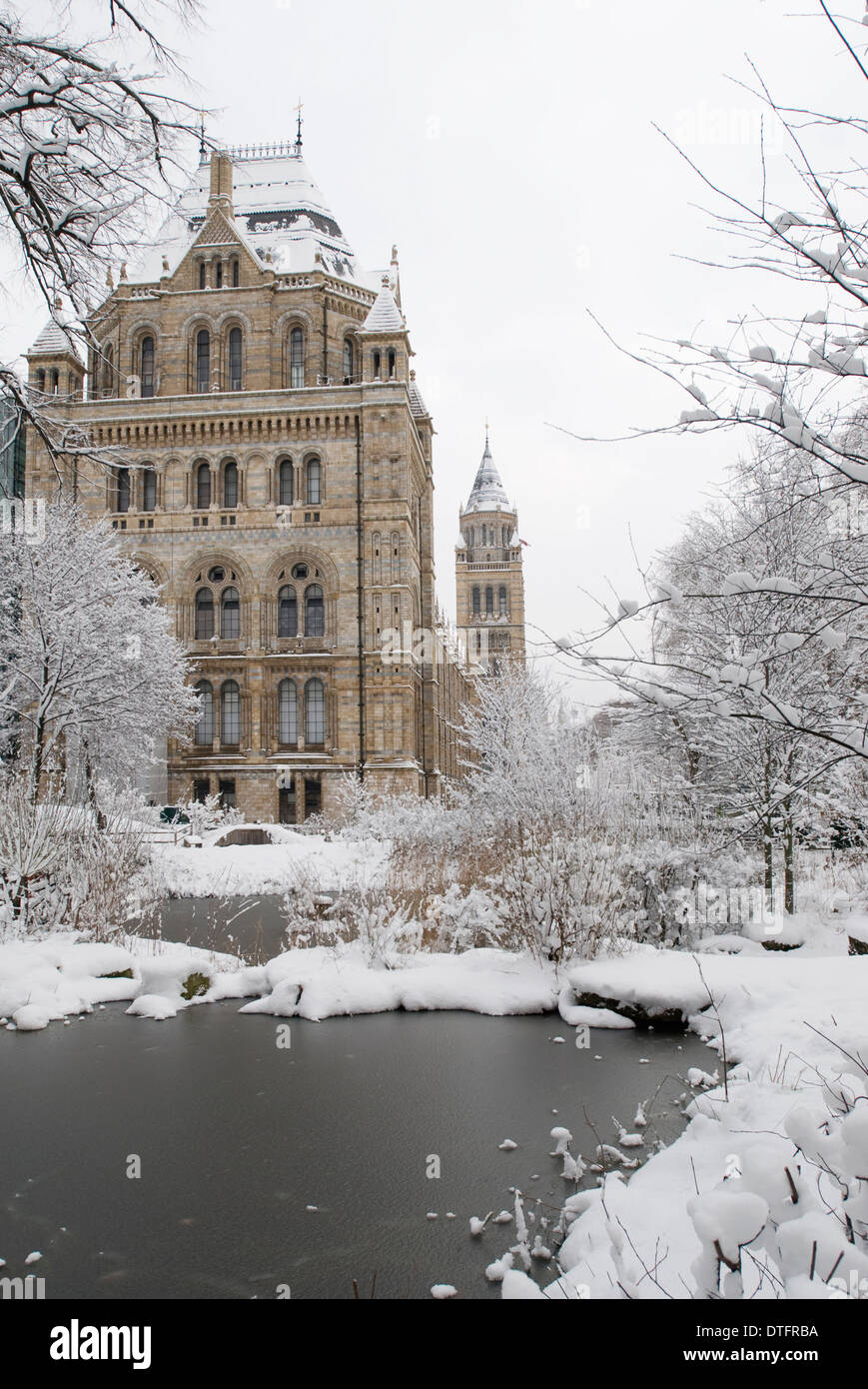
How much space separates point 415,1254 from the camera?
4.23 m

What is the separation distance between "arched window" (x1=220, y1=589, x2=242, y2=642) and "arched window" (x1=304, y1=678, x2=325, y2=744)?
3.97m

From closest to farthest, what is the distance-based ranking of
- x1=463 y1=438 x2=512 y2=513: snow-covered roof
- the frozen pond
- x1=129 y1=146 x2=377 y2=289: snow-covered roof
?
the frozen pond → x1=129 y1=146 x2=377 y2=289: snow-covered roof → x1=463 y1=438 x2=512 y2=513: snow-covered roof

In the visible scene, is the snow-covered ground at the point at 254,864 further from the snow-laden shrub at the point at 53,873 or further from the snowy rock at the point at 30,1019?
the snowy rock at the point at 30,1019

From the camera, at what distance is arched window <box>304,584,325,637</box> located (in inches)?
1400

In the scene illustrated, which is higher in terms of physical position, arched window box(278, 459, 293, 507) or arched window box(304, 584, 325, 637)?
arched window box(278, 459, 293, 507)

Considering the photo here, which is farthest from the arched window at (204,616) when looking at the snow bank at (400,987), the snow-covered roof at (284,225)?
the snow bank at (400,987)

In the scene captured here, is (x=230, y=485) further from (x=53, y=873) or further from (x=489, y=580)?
(x=489, y=580)

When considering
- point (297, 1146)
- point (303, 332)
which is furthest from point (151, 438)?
point (297, 1146)

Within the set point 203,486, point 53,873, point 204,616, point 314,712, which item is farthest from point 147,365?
point 53,873

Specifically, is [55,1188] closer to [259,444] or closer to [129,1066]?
[129,1066]

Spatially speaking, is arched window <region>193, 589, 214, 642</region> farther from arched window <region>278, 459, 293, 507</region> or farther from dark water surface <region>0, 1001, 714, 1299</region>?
dark water surface <region>0, 1001, 714, 1299</region>

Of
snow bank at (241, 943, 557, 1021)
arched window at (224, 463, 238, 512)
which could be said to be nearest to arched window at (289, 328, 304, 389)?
arched window at (224, 463, 238, 512)

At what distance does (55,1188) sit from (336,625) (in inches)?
1204
